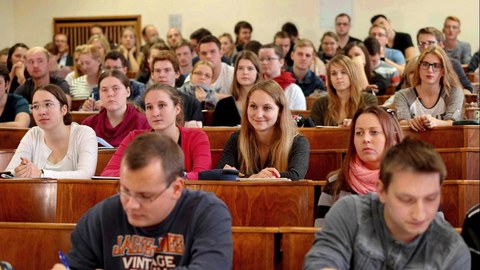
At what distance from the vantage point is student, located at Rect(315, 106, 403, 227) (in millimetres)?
3189

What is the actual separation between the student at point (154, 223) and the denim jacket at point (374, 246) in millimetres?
286

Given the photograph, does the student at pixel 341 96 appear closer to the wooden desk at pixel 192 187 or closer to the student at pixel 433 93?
the student at pixel 433 93

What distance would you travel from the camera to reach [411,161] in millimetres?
2252

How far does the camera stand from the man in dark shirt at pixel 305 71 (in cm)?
738

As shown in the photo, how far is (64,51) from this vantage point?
1052 cm

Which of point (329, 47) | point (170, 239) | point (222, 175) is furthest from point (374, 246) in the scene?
point (329, 47)

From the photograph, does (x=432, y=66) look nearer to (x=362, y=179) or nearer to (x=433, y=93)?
(x=433, y=93)

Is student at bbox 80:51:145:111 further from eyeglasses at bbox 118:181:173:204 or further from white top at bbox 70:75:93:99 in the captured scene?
eyeglasses at bbox 118:181:173:204

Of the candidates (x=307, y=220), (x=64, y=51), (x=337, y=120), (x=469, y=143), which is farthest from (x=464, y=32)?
(x=307, y=220)

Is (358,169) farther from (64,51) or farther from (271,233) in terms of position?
(64,51)

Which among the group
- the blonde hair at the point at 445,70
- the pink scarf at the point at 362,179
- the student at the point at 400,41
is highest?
the student at the point at 400,41

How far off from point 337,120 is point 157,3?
20.9 feet

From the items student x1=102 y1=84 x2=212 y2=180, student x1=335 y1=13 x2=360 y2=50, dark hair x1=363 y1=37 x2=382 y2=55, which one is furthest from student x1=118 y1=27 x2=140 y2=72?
student x1=102 y1=84 x2=212 y2=180

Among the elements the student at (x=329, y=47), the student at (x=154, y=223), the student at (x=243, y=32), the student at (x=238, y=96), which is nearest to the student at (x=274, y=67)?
the student at (x=238, y=96)
